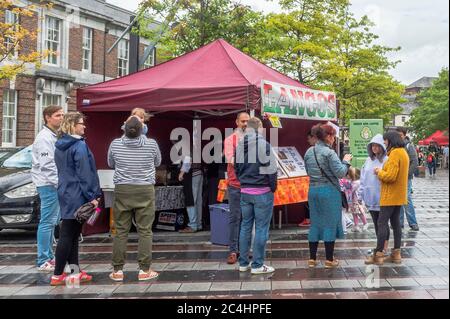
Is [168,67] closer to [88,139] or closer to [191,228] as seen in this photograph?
[88,139]

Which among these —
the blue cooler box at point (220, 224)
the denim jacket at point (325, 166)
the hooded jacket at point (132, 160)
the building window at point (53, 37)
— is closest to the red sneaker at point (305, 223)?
the blue cooler box at point (220, 224)

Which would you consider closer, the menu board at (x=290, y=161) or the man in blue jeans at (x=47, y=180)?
the man in blue jeans at (x=47, y=180)

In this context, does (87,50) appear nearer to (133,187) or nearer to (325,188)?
(133,187)

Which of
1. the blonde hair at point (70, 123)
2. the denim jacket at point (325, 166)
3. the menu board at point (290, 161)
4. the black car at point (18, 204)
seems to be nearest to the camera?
the blonde hair at point (70, 123)

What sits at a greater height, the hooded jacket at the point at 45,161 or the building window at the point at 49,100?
the building window at the point at 49,100

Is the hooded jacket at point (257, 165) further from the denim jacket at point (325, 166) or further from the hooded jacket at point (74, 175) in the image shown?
the hooded jacket at point (74, 175)

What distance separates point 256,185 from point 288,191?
2.89 meters

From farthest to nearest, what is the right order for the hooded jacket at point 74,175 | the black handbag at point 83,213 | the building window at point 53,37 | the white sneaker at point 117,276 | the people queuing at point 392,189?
the building window at point 53,37 < the people queuing at point 392,189 < the white sneaker at point 117,276 < the hooded jacket at point 74,175 < the black handbag at point 83,213

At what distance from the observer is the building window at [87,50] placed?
27761 mm

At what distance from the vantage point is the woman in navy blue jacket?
5.58 metres

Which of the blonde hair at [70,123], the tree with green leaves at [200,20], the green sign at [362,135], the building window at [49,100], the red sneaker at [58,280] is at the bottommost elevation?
the red sneaker at [58,280]

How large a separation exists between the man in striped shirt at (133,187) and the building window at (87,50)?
23.5 m

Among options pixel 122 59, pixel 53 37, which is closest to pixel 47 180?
pixel 53 37

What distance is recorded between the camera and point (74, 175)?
563 centimetres
